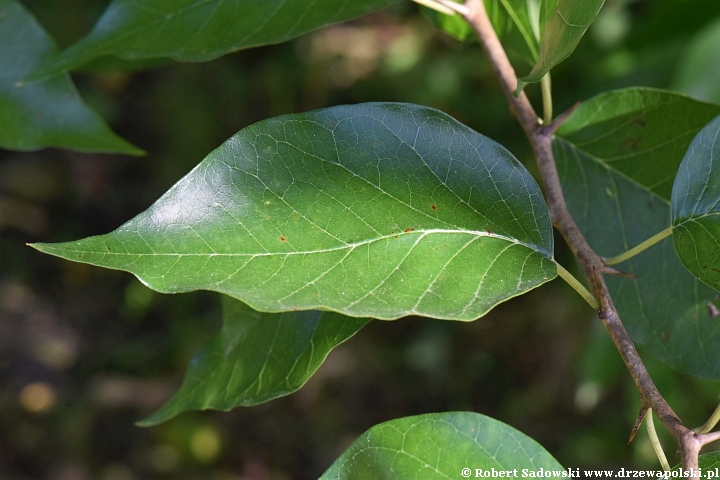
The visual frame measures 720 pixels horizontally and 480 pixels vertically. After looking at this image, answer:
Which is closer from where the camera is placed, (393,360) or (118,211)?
(393,360)

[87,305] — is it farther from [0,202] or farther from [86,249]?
[86,249]

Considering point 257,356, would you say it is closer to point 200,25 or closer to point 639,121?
point 200,25

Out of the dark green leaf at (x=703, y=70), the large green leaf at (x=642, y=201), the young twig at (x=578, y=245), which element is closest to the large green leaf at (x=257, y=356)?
the young twig at (x=578, y=245)

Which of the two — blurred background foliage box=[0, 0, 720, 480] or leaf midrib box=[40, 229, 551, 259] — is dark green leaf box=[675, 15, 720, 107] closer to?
leaf midrib box=[40, 229, 551, 259]

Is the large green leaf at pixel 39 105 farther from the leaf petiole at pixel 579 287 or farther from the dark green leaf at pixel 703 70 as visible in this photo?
the dark green leaf at pixel 703 70

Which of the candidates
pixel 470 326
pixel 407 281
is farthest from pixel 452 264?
pixel 470 326

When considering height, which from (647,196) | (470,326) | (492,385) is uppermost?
(647,196)

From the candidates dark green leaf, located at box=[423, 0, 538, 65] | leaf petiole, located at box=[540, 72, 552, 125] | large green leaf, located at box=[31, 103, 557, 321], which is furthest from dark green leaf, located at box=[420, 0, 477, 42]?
large green leaf, located at box=[31, 103, 557, 321]
